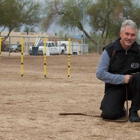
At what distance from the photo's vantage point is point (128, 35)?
5.87 meters

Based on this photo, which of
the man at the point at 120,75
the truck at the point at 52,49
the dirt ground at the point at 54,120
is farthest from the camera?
the truck at the point at 52,49

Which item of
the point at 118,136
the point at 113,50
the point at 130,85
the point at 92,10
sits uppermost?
the point at 92,10

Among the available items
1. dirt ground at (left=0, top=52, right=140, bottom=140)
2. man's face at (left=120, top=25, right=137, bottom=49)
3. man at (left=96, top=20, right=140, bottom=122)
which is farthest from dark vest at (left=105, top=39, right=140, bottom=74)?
dirt ground at (left=0, top=52, right=140, bottom=140)

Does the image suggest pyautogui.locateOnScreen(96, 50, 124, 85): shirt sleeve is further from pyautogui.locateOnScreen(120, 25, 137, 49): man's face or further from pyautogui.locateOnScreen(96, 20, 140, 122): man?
pyautogui.locateOnScreen(120, 25, 137, 49): man's face

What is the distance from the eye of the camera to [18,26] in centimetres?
3966

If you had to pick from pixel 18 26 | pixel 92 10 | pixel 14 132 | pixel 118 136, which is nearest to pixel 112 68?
→ pixel 118 136

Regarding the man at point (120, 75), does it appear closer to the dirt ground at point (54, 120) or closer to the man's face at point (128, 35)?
the man's face at point (128, 35)

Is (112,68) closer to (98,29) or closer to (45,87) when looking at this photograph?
Answer: (45,87)

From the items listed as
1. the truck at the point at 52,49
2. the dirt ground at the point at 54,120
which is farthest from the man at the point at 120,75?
the truck at the point at 52,49

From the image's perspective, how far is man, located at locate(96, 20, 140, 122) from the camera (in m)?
5.98

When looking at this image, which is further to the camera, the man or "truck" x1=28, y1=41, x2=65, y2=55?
"truck" x1=28, y1=41, x2=65, y2=55

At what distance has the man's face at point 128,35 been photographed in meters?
5.86

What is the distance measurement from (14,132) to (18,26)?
115ft

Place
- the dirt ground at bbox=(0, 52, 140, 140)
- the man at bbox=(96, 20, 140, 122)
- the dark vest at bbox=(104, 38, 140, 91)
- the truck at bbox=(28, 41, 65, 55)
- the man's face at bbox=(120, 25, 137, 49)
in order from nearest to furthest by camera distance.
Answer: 1. the dirt ground at bbox=(0, 52, 140, 140)
2. the man's face at bbox=(120, 25, 137, 49)
3. the man at bbox=(96, 20, 140, 122)
4. the dark vest at bbox=(104, 38, 140, 91)
5. the truck at bbox=(28, 41, 65, 55)
